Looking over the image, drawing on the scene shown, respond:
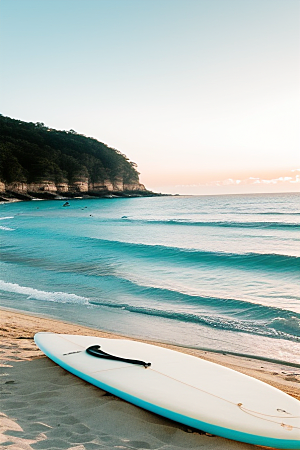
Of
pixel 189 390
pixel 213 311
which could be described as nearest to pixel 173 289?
pixel 213 311

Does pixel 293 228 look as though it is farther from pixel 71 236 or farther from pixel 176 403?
pixel 176 403

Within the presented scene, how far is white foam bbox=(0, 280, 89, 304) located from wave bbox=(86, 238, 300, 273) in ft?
15.9

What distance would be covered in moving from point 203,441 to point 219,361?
246 cm

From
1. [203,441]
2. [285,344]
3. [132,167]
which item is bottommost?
[285,344]

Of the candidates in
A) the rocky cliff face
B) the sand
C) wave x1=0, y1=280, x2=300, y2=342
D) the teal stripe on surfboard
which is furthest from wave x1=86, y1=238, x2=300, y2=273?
the rocky cliff face

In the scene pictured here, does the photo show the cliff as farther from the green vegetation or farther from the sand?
the sand

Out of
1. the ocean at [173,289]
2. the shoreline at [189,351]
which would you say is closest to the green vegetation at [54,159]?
the ocean at [173,289]

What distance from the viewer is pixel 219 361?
5.15m

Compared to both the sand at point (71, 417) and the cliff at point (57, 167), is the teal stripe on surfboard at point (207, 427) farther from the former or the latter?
the cliff at point (57, 167)

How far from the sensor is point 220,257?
13.1 m

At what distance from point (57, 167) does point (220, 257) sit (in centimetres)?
7235

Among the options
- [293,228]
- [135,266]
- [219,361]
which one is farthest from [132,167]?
[219,361]

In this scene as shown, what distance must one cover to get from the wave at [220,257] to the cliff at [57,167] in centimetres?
5754

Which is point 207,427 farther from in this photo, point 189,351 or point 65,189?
point 65,189
